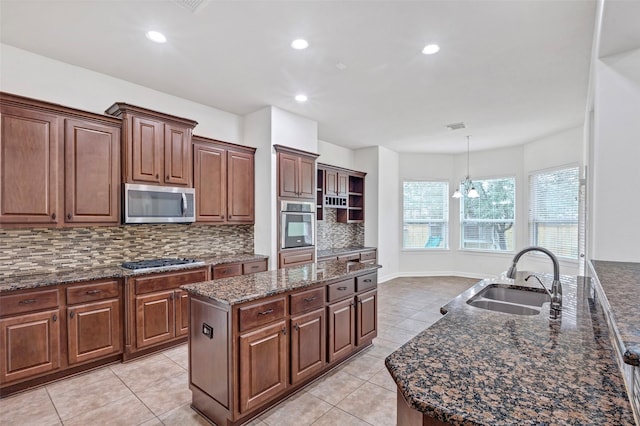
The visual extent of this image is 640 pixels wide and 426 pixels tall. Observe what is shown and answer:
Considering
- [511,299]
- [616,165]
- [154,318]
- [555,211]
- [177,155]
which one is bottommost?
[154,318]

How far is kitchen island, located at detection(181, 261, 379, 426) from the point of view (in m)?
2.04

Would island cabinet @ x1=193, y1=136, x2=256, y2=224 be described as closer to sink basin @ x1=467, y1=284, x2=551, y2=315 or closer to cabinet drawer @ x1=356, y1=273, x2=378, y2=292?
cabinet drawer @ x1=356, y1=273, x2=378, y2=292

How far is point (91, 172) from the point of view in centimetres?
301

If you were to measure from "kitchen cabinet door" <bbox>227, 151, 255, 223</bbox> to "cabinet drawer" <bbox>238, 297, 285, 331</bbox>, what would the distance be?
219 cm

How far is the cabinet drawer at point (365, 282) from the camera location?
3.12 meters

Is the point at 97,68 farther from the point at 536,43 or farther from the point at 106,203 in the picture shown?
the point at 536,43

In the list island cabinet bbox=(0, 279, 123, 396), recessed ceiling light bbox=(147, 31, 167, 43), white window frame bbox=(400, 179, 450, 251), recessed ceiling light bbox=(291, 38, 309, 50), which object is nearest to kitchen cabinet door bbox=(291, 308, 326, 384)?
island cabinet bbox=(0, 279, 123, 396)

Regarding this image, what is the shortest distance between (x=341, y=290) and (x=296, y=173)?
2205mm

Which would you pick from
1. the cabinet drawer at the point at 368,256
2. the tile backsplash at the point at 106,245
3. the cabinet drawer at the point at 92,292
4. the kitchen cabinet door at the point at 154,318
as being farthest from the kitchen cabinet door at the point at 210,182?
the cabinet drawer at the point at 368,256

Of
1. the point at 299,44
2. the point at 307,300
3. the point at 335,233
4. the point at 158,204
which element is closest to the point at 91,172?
the point at 158,204

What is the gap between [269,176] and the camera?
170 inches

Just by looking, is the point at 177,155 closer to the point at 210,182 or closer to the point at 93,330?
the point at 210,182

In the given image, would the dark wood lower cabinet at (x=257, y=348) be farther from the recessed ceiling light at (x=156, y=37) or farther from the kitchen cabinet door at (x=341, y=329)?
the recessed ceiling light at (x=156, y=37)

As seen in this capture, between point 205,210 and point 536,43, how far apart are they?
12.6 feet
